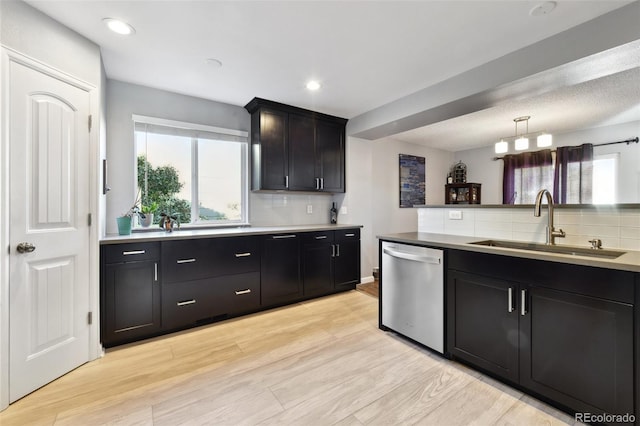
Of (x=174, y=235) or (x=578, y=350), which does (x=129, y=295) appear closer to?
(x=174, y=235)

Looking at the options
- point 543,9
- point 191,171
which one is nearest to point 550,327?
point 543,9

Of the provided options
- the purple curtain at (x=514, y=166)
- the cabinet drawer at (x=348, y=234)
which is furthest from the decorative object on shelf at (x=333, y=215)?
the purple curtain at (x=514, y=166)

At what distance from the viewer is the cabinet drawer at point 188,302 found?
8.29 ft

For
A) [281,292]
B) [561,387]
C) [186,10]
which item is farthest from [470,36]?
[281,292]

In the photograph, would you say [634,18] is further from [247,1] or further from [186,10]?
[186,10]

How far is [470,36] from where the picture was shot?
6.77 feet

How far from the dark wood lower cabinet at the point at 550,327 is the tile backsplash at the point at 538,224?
531 mm

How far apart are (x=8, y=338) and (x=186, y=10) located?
2349 mm

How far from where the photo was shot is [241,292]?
2.91 m

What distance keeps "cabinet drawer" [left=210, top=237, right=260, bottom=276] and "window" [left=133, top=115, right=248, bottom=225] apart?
26.6 inches

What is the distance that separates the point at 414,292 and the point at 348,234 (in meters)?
1.60

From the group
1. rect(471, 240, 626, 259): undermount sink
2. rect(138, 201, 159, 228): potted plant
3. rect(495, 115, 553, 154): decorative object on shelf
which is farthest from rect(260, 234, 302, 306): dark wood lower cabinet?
rect(495, 115, 553, 154): decorative object on shelf

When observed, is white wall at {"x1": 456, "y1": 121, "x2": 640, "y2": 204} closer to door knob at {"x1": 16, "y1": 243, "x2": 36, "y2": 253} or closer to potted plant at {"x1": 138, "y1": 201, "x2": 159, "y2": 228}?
potted plant at {"x1": 138, "y1": 201, "x2": 159, "y2": 228}

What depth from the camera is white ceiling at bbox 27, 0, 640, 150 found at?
1.78m
